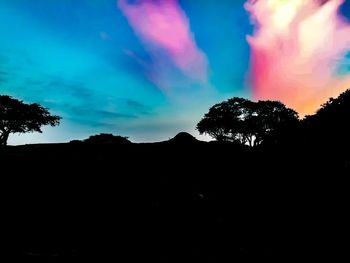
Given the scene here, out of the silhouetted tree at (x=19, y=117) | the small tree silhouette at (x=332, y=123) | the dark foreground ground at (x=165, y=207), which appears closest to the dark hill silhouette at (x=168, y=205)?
the dark foreground ground at (x=165, y=207)

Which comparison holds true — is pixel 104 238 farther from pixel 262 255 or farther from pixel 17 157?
pixel 17 157

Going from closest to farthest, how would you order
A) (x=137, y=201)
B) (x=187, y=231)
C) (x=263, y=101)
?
(x=187, y=231) → (x=137, y=201) → (x=263, y=101)

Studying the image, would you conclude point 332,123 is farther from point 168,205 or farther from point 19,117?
point 19,117

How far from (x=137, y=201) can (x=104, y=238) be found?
5.91ft

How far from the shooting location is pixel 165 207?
10.1 meters

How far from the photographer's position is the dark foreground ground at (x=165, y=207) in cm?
851

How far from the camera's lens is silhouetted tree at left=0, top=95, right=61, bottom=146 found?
53562 mm

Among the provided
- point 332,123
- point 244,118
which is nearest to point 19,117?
point 244,118

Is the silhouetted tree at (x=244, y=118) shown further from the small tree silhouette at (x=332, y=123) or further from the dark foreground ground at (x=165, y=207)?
the dark foreground ground at (x=165, y=207)

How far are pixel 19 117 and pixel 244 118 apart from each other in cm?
3769

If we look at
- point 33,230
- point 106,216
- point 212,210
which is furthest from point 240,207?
point 33,230

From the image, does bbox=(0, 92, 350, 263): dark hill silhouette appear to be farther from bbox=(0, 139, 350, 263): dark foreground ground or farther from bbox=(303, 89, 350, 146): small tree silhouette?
bbox=(303, 89, 350, 146): small tree silhouette

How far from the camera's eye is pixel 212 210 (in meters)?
10.3

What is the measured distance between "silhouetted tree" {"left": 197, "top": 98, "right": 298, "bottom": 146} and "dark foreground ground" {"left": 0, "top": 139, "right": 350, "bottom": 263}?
44.4 meters
